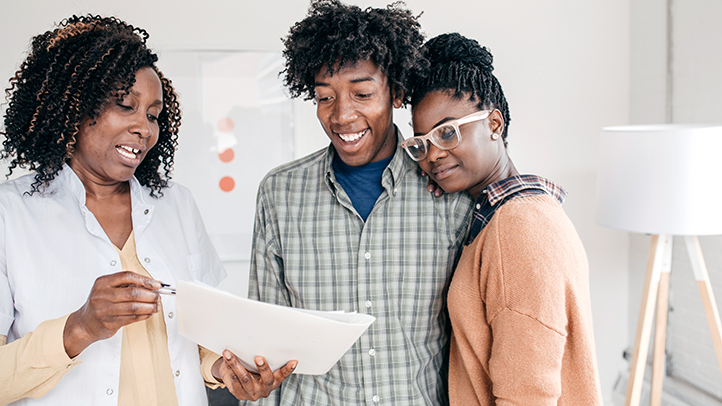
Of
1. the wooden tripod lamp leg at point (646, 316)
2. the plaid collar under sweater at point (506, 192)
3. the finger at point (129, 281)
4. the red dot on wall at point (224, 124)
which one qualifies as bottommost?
the wooden tripod lamp leg at point (646, 316)

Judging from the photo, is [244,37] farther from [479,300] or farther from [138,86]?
[479,300]

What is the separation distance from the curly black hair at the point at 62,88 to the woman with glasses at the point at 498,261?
2.44 feet

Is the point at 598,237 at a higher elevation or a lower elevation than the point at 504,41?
lower

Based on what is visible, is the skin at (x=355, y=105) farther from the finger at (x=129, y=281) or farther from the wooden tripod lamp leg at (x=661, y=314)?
the wooden tripod lamp leg at (x=661, y=314)

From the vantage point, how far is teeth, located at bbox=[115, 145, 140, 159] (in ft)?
4.00

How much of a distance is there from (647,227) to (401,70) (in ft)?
4.76

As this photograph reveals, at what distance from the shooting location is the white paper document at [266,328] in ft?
3.05

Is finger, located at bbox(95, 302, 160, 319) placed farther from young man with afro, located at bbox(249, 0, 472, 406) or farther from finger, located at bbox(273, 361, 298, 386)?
young man with afro, located at bbox(249, 0, 472, 406)

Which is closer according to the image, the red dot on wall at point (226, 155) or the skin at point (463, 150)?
the skin at point (463, 150)

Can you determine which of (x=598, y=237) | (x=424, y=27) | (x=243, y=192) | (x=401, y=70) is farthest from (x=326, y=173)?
(x=598, y=237)

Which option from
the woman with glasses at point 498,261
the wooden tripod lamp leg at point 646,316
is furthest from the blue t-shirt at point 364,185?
the wooden tripod lamp leg at point 646,316

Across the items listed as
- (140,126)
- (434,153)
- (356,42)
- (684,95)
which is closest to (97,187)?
(140,126)

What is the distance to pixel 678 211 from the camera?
78.6 inches

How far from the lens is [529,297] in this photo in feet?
3.40
